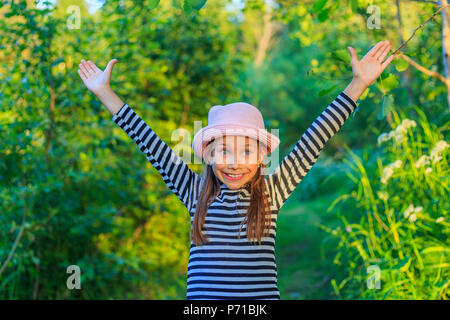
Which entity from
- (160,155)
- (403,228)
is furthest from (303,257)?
(160,155)

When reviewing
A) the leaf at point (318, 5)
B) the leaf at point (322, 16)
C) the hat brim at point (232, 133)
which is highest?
the leaf at point (322, 16)

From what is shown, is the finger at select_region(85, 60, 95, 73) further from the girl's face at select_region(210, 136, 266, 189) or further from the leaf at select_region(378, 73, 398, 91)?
the leaf at select_region(378, 73, 398, 91)

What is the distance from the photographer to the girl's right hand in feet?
6.73

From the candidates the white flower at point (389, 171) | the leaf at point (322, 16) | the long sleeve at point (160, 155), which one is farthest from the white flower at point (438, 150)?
the long sleeve at point (160, 155)

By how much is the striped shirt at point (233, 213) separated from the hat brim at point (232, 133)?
0.31ft

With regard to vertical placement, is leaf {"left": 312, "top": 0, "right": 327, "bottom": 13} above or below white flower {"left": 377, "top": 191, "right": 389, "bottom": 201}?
above

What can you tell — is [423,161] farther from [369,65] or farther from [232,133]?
[232,133]

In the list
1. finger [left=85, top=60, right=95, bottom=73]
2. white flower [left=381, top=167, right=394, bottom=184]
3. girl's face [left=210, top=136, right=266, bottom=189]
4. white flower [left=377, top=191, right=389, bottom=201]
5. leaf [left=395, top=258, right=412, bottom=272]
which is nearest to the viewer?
girl's face [left=210, top=136, right=266, bottom=189]

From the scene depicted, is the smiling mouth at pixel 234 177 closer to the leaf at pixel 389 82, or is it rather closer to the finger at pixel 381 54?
the finger at pixel 381 54

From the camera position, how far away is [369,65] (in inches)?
78.5

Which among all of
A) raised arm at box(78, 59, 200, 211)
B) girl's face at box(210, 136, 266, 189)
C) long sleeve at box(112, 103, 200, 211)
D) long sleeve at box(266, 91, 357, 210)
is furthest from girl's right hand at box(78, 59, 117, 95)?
long sleeve at box(266, 91, 357, 210)

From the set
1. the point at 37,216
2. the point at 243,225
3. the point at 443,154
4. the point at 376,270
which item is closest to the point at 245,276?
the point at 243,225

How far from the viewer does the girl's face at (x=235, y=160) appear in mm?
1966

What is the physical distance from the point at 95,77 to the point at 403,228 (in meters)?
2.31
